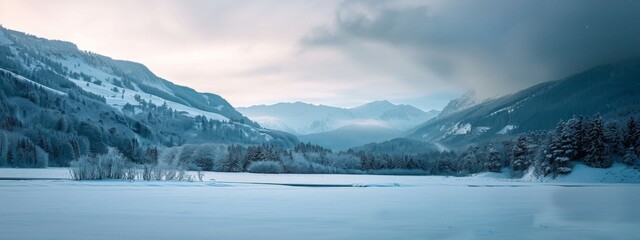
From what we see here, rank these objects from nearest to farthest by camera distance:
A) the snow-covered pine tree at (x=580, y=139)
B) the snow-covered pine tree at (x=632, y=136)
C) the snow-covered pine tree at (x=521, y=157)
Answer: the snow-covered pine tree at (x=632, y=136) → the snow-covered pine tree at (x=580, y=139) → the snow-covered pine tree at (x=521, y=157)

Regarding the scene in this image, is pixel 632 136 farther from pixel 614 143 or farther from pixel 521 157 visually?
pixel 521 157

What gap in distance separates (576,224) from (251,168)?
139935 mm

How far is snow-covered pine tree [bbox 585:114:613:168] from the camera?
96062mm

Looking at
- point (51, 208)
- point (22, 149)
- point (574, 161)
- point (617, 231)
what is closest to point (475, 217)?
point (617, 231)

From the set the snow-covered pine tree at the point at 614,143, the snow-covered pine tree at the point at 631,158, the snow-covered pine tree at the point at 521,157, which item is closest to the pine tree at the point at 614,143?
the snow-covered pine tree at the point at 614,143

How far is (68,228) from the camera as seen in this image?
20.7 metres

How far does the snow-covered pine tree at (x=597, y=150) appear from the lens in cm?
9606

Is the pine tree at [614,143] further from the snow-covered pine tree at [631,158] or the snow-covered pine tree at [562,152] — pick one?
the snow-covered pine tree at [562,152]

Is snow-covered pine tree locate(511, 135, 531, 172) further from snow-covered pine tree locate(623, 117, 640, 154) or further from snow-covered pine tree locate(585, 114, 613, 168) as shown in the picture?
snow-covered pine tree locate(623, 117, 640, 154)

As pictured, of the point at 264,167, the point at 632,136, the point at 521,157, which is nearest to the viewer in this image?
the point at 632,136

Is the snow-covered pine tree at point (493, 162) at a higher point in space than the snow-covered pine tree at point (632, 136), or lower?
lower

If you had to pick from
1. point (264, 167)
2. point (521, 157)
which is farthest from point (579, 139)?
point (264, 167)

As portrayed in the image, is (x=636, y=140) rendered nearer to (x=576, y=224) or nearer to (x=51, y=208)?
(x=576, y=224)

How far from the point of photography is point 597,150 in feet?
315
